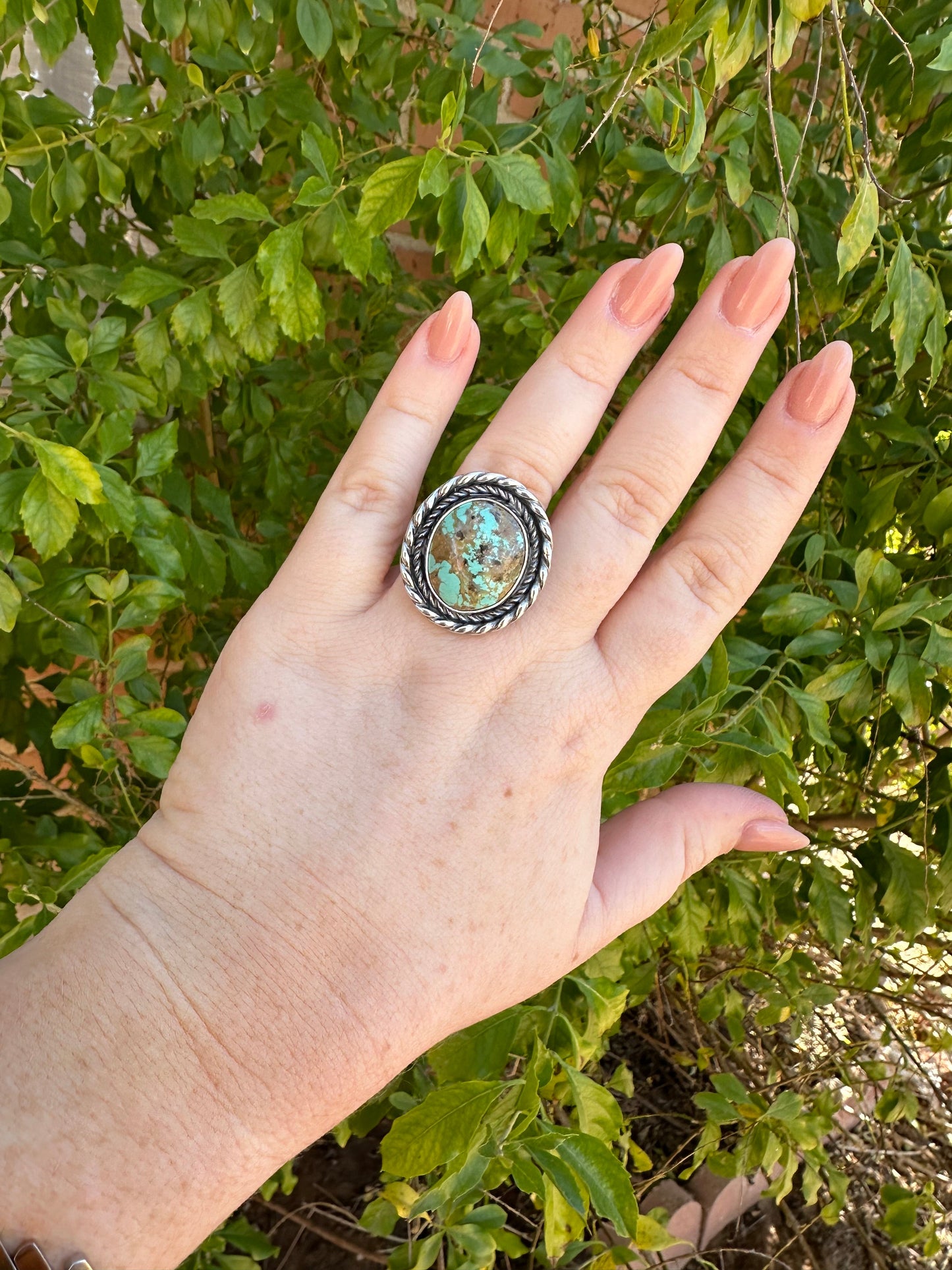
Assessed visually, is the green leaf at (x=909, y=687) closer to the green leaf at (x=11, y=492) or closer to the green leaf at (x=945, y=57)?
the green leaf at (x=945, y=57)

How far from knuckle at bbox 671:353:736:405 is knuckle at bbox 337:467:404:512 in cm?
30

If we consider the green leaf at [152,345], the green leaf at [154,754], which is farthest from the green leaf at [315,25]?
the green leaf at [154,754]

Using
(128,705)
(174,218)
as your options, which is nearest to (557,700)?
(128,705)

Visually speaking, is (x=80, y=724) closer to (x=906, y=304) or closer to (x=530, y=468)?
(x=530, y=468)

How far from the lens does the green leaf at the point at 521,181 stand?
2.91ft

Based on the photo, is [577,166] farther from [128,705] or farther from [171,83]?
[128,705]

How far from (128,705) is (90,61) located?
146cm

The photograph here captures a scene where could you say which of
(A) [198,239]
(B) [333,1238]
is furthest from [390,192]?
(B) [333,1238]

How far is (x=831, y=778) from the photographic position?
1.50m

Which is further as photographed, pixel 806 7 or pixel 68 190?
pixel 68 190

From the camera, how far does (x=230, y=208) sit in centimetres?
99

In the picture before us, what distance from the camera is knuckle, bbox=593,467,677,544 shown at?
0.91 meters

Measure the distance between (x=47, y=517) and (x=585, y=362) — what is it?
1.80 feet

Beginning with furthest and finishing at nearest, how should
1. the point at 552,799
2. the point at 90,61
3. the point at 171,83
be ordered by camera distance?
the point at 90,61 < the point at 171,83 < the point at 552,799
